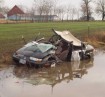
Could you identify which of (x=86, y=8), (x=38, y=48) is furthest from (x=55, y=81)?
(x=86, y=8)

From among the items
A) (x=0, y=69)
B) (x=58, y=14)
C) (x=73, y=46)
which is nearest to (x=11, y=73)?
(x=0, y=69)

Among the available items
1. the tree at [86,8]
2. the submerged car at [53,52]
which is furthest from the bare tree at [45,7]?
the submerged car at [53,52]

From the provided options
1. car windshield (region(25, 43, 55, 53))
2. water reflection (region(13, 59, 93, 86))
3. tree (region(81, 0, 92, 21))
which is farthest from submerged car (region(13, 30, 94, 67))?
tree (region(81, 0, 92, 21))

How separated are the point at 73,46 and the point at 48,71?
185 inches

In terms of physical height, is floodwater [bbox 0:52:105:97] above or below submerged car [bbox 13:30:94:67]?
below

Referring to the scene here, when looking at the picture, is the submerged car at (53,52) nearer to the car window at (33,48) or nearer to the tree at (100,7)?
the car window at (33,48)

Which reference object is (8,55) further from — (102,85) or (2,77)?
(102,85)

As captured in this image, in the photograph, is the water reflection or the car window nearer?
the water reflection

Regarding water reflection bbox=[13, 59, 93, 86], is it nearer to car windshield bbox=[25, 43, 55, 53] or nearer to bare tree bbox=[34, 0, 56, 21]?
car windshield bbox=[25, 43, 55, 53]

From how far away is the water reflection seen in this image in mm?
18177

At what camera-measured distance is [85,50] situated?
84.8 ft

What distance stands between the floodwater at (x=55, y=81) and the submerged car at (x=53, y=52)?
0.49m

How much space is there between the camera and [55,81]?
1828cm

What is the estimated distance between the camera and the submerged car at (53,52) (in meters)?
20.7
